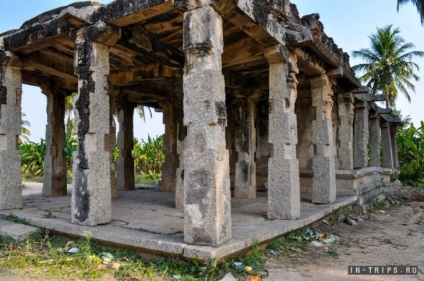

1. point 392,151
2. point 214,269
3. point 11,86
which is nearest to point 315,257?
point 214,269

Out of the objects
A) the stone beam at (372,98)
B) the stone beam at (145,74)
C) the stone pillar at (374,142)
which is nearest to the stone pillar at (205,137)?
the stone beam at (145,74)

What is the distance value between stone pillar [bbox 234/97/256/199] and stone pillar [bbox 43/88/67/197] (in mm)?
4884

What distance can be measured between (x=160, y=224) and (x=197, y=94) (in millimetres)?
2420

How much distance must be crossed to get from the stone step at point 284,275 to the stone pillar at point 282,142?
1.75m

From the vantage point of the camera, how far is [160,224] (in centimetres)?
563

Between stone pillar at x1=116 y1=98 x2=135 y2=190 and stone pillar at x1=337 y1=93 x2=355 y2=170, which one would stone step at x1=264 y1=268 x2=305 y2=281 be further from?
stone pillar at x1=116 y1=98 x2=135 y2=190

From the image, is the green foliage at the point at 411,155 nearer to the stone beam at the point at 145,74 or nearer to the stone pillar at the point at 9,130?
the stone beam at the point at 145,74

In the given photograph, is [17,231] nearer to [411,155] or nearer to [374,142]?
[374,142]

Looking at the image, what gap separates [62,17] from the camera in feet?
17.9

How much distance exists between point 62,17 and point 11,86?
8.07ft

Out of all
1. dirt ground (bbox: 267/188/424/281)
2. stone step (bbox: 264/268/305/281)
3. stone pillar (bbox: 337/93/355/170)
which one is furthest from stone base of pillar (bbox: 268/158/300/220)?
stone pillar (bbox: 337/93/355/170)

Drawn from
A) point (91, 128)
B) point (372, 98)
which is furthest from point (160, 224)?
point (372, 98)

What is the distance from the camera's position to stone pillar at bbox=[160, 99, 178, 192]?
10.8 metres

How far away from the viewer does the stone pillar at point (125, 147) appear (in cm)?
1127
